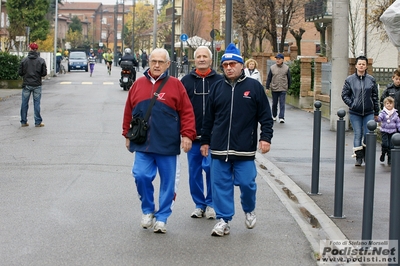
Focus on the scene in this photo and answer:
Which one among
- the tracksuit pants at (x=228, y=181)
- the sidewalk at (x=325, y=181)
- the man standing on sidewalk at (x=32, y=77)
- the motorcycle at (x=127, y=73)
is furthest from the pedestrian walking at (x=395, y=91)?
the motorcycle at (x=127, y=73)

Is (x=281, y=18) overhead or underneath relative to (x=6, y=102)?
overhead

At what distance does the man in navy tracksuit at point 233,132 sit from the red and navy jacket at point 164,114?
26 centimetres

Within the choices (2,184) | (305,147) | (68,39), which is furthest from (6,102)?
(68,39)

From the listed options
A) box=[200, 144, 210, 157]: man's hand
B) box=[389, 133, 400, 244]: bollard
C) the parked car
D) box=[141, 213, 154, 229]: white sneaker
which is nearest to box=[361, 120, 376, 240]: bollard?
box=[389, 133, 400, 244]: bollard

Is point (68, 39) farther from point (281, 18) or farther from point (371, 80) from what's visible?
point (371, 80)

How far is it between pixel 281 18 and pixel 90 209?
28096 millimetres

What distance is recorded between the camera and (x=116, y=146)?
15039mm

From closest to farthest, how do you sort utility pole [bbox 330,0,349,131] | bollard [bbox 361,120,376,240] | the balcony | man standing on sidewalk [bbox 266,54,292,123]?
bollard [bbox 361,120,376,240]
utility pole [bbox 330,0,349,131]
man standing on sidewalk [bbox 266,54,292,123]
the balcony

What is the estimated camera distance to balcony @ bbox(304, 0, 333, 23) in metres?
41.9

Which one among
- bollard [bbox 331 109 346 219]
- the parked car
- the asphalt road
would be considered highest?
the parked car

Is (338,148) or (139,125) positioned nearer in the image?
(139,125)

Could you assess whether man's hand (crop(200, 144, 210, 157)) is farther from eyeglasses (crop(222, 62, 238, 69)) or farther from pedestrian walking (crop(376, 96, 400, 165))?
pedestrian walking (crop(376, 96, 400, 165))

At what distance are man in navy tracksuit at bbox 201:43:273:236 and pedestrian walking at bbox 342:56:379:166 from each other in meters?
5.15

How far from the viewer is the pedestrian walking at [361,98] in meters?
12.4
